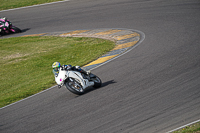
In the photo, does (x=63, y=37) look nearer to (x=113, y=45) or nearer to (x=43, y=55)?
(x=43, y=55)

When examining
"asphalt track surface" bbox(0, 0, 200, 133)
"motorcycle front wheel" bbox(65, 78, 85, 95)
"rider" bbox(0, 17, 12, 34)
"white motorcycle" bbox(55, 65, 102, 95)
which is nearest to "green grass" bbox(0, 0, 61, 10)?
"rider" bbox(0, 17, 12, 34)

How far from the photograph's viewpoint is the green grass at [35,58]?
1300cm

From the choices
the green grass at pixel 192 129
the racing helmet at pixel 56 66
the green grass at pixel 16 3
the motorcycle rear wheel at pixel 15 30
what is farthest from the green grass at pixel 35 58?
the green grass at pixel 16 3

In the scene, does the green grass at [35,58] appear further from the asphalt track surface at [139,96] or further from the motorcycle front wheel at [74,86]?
the motorcycle front wheel at [74,86]

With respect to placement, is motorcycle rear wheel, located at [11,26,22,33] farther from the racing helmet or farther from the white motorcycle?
the white motorcycle

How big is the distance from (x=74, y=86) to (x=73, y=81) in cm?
18

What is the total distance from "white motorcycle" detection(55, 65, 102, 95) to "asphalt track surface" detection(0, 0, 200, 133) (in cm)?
29

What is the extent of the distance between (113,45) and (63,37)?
504 cm

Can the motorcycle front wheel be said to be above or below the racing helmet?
below

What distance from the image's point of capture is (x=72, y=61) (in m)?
15.5

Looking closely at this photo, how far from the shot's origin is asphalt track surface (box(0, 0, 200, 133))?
25.4 feet

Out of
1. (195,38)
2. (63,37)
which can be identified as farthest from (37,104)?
(63,37)

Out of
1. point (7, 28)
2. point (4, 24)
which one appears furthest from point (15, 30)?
point (4, 24)

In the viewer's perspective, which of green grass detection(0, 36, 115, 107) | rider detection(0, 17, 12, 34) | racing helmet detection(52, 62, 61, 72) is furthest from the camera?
rider detection(0, 17, 12, 34)
